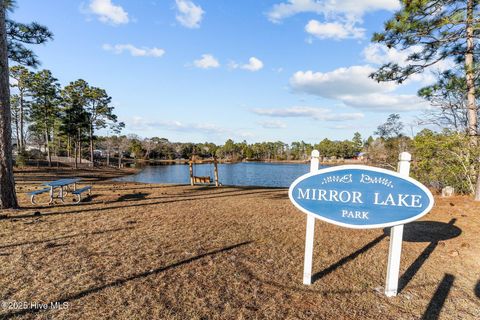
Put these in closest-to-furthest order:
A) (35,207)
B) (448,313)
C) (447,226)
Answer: (448,313) → (447,226) → (35,207)

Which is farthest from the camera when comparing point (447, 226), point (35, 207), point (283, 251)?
point (35, 207)

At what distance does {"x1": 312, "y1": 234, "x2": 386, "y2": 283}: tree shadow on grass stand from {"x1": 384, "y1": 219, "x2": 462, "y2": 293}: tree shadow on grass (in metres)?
0.64

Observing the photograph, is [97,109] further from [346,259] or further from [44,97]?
[346,259]

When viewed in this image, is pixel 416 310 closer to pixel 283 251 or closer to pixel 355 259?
pixel 355 259

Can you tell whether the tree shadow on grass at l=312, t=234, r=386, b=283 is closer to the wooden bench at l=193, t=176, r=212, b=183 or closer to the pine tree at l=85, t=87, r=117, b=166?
the wooden bench at l=193, t=176, r=212, b=183

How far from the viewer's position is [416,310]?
9.08 ft

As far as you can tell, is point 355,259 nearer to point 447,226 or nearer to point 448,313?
point 448,313

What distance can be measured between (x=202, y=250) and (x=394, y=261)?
256 cm

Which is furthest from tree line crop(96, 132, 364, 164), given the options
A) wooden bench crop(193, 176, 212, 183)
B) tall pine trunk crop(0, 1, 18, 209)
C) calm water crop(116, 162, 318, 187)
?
tall pine trunk crop(0, 1, 18, 209)

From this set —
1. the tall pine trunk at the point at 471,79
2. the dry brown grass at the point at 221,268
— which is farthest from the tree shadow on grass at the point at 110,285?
the tall pine trunk at the point at 471,79

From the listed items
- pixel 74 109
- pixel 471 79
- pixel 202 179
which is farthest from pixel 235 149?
pixel 471 79

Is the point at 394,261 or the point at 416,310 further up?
the point at 394,261

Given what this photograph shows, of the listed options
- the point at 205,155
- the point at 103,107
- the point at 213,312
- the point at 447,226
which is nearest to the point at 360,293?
the point at 213,312

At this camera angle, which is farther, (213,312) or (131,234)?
(131,234)
